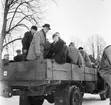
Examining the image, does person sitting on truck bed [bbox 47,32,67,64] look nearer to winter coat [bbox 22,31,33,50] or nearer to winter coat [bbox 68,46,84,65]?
winter coat [bbox 22,31,33,50]

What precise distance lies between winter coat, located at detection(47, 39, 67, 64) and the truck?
179 millimetres

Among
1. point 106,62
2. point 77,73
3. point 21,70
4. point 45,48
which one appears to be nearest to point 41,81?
point 21,70

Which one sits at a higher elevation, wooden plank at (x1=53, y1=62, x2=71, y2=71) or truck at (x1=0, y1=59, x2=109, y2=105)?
wooden plank at (x1=53, y1=62, x2=71, y2=71)

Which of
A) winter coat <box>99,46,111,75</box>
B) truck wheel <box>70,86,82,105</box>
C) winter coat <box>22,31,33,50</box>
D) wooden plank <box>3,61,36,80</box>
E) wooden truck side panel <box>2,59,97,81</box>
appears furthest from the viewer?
winter coat <box>22,31,33,50</box>

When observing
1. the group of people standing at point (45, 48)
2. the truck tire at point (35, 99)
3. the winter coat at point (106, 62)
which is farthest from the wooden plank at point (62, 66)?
the winter coat at point (106, 62)

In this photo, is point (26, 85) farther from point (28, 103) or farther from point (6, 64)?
point (28, 103)

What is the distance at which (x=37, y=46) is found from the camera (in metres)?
6.73

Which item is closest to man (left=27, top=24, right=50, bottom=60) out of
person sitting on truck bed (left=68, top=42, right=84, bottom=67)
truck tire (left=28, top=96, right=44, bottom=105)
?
person sitting on truck bed (left=68, top=42, right=84, bottom=67)

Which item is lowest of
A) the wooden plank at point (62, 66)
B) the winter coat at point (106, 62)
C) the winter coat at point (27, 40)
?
the wooden plank at point (62, 66)

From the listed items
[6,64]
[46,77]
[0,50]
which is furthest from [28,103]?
[0,50]

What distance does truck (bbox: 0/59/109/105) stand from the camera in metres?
6.34

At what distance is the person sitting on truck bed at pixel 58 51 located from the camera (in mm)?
6879

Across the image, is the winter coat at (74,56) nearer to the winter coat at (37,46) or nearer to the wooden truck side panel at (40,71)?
the wooden truck side panel at (40,71)

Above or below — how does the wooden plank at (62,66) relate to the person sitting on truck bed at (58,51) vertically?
below
